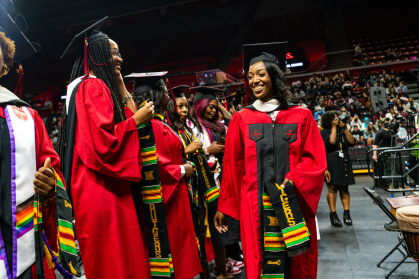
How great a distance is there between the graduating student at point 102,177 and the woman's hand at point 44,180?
40 cm

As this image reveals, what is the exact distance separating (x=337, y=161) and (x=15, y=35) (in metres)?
4.72

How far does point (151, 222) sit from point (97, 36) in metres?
1.21

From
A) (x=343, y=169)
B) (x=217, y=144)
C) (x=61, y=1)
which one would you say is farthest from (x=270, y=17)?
(x=217, y=144)

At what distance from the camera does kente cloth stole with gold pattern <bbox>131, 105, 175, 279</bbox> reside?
2.01m

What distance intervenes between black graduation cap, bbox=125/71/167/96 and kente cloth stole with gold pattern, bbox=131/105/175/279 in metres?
0.82

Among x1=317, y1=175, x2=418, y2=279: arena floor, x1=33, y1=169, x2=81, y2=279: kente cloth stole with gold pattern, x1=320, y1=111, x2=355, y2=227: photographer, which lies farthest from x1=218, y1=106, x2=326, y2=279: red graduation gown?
x1=320, y1=111, x2=355, y2=227: photographer

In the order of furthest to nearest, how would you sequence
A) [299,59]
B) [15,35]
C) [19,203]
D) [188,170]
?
[299,59] → [188,170] → [15,35] → [19,203]

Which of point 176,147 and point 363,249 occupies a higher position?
point 176,147

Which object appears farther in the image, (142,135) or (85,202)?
(142,135)

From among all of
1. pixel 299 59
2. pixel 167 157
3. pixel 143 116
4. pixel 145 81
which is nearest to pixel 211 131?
pixel 145 81

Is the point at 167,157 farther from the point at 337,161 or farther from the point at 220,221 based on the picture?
the point at 337,161

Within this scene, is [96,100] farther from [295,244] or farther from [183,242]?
[295,244]

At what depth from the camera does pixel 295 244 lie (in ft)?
5.92

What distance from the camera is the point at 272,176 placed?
200 centimetres
